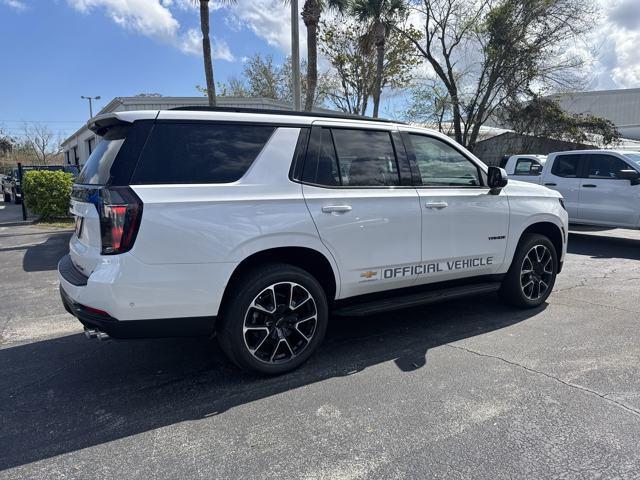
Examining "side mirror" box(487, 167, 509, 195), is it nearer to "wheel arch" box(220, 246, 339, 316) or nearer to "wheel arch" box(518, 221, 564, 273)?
"wheel arch" box(518, 221, 564, 273)

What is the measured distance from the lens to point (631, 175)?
9.36 m

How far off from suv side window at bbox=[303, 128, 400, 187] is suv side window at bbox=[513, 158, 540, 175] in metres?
10.3

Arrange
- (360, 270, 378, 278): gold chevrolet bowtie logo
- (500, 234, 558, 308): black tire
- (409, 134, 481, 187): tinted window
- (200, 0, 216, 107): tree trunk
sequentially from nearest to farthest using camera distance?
1. (360, 270, 378, 278): gold chevrolet bowtie logo
2. (409, 134, 481, 187): tinted window
3. (500, 234, 558, 308): black tire
4. (200, 0, 216, 107): tree trunk

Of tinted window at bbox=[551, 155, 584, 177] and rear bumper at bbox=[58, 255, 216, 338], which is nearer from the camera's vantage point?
rear bumper at bbox=[58, 255, 216, 338]

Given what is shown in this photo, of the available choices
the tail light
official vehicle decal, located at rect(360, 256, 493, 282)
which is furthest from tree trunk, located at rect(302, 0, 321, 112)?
the tail light

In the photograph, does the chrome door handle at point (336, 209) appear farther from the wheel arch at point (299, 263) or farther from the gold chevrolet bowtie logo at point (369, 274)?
the gold chevrolet bowtie logo at point (369, 274)

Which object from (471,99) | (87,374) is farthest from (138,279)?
(471,99)

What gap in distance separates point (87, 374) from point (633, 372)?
4314 millimetres

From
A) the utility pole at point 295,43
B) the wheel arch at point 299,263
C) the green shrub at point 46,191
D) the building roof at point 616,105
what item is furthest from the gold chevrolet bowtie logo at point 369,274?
the building roof at point 616,105

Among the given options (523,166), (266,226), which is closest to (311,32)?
(523,166)

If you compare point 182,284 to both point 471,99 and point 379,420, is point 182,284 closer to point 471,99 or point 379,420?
point 379,420

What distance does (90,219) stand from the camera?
322 cm

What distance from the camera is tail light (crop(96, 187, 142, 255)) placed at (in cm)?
302

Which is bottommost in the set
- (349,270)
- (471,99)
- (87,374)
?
(87,374)
